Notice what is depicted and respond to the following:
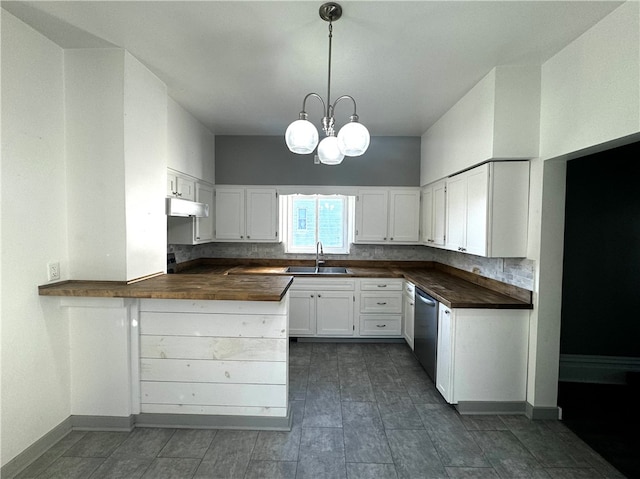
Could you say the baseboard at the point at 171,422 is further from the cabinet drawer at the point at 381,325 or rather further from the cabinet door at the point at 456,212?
the cabinet door at the point at 456,212

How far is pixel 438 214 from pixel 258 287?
92.9 inches

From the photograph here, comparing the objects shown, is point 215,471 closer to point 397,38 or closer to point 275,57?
point 275,57

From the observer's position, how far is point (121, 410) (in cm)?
215

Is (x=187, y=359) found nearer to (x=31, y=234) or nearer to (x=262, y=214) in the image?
(x=31, y=234)

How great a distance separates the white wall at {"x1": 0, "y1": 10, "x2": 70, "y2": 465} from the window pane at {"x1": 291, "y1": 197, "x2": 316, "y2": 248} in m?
2.73

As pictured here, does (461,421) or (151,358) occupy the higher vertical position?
(151,358)

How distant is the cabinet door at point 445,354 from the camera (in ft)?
7.99

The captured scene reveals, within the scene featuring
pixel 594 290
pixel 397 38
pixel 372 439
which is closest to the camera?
pixel 397 38

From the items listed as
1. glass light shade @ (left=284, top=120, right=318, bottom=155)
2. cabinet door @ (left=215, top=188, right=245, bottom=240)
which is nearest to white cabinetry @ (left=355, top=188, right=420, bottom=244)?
cabinet door @ (left=215, top=188, right=245, bottom=240)

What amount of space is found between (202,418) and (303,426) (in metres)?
0.73

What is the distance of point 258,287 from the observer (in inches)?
83.1

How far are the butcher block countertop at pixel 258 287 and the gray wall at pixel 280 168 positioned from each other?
1265 mm

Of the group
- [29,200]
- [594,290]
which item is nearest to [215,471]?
[29,200]

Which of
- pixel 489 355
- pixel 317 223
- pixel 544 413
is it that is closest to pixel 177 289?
pixel 489 355
